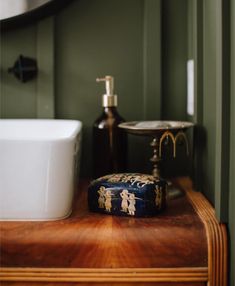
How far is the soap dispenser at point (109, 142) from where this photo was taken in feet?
3.40

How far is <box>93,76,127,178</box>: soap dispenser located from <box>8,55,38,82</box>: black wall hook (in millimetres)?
206

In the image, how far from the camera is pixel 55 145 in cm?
75

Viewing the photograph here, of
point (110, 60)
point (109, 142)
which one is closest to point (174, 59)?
point (110, 60)

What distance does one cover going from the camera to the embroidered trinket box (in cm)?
79

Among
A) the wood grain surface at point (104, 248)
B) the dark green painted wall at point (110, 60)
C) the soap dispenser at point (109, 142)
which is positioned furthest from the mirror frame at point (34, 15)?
the wood grain surface at point (104, 248)

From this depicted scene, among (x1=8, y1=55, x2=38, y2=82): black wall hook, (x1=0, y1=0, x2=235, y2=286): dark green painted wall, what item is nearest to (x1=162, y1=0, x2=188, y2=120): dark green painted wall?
(x1=0, y1=0, x2=235, y2=286): dark green painted wall

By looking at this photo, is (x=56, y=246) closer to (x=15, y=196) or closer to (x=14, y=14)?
(x=15, y=196)

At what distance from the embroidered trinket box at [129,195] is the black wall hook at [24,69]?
412 mm

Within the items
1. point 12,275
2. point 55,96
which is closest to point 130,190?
point 12,275

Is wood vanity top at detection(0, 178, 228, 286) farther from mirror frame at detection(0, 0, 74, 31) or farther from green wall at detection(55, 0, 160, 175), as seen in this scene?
mirror frame at detection(0, 0, 74, 31)

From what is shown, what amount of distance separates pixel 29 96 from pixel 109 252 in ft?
1.83

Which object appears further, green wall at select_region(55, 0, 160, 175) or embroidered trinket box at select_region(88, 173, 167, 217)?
green wall at select_region(55, 0, 160, 175)

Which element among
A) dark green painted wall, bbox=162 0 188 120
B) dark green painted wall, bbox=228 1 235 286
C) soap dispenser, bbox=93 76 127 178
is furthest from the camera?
dark green painted wall, bbox=162 0 188 120


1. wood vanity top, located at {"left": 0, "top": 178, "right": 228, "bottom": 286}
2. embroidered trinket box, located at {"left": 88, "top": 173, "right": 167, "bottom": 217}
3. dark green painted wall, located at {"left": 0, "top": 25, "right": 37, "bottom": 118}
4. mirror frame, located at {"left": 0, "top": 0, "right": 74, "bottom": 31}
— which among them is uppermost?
mirror frame, located at {"left": 0, "top": 0, "right": 74, "bottom": 31}
